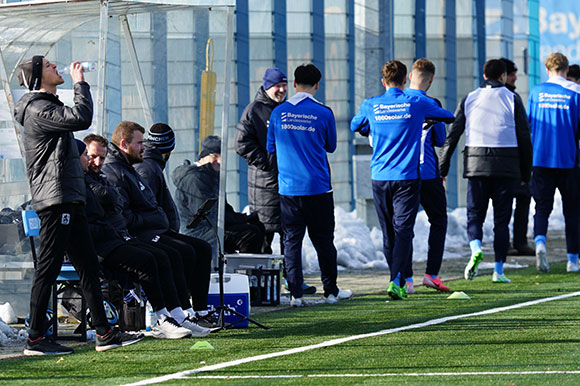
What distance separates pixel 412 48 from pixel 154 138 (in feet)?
42.8

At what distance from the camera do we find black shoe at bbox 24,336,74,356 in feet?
25.5

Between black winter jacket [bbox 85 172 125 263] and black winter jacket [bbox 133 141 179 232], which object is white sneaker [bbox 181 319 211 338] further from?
black winter jacket [bbox 133 141 179 232]

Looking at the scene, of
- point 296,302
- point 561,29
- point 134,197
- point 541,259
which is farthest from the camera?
point 561,29

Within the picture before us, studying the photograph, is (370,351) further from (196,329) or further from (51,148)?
(51,148)

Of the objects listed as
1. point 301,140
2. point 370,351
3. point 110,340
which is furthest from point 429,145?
point 110,340

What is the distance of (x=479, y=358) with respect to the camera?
7.14 meters

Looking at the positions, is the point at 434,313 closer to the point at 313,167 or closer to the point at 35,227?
the point at 313,167

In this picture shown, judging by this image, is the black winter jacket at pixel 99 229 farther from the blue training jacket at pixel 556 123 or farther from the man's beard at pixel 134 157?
the blue training jacket at pixel 556 123

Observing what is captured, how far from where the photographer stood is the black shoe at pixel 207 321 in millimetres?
8766

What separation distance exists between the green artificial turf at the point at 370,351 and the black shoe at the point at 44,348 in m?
0.10

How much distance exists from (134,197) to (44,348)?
1615 millimetres

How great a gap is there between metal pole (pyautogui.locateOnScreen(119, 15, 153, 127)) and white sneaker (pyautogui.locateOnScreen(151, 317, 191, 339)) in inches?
120

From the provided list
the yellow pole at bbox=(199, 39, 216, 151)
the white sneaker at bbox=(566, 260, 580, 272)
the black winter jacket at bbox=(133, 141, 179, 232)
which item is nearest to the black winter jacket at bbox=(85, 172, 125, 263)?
the black winter jacket at bbox=(133, 141, 179, 232)

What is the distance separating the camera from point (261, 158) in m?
11.2
